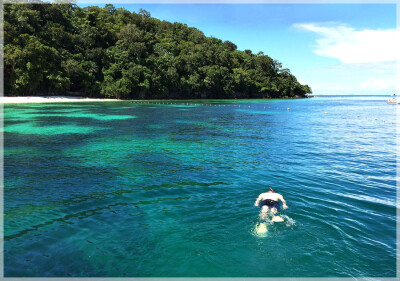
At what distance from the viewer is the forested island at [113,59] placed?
58.4m

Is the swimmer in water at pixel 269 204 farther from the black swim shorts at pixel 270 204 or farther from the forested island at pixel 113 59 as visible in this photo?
the forested island at pixel 113 59

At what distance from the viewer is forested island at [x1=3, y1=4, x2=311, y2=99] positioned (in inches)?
2299

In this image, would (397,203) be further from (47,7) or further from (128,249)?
(47,7)

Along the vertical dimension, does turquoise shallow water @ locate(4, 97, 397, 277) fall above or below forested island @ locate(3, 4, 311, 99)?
below

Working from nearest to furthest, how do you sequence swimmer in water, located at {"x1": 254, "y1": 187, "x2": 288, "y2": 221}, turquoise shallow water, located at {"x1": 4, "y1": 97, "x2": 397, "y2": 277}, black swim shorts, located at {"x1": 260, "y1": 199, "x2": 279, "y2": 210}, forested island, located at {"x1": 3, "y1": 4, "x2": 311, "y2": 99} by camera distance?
turquoise shallow water, located at {"x1": 4, "y1": 97, "x2": 397, "y2": 277}, swimmer in water, located at {"x1": 254, "y1": 187, "x2": 288, "y2": 221}, black swim shorts, located at {"x1": 260, "y1": 199, "x2": 279, "y2": 210}, forested island, located at {"x1": 3, "y1": 4, "x2": 311, "y2": 99}

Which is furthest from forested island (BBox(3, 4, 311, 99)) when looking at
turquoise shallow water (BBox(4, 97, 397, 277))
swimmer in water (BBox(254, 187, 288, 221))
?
swimmer in water (BBox(254, 187, 288, 221))

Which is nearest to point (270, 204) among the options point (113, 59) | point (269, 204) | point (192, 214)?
point (269, 204)

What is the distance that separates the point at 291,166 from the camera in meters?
12.7

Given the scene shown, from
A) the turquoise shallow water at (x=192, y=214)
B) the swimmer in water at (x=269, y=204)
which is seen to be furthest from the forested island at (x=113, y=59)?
the swimmer in water at (x=269, y=204)

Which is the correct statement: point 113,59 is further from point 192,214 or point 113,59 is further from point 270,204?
point 270,204

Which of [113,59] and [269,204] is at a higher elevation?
[113,59]

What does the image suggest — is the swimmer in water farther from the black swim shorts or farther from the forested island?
the forested island

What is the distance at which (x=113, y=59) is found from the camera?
8006 centimetres

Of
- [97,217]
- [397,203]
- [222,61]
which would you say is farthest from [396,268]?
[222,61]
